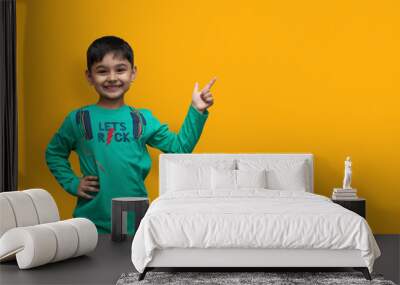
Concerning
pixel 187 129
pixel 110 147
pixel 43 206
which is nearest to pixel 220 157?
pixel 187 129

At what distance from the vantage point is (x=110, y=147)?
711 centimetres

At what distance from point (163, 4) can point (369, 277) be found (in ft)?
12.5

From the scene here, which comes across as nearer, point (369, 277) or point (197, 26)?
point (369, 277)

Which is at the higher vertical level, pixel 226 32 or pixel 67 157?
pixel 226 32

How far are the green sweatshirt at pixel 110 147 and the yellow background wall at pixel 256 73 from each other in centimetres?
12

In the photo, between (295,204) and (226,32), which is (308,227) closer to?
(295,204)

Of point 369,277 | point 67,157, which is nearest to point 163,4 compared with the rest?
point 67,157

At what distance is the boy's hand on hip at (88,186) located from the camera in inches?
280

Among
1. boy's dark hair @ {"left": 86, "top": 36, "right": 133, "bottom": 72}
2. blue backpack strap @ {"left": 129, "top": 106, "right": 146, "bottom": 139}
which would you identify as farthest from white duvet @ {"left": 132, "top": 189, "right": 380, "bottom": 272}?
boy's dark hair @ {"left": 86, "top": 36, "right": 133, "bottom": 72}

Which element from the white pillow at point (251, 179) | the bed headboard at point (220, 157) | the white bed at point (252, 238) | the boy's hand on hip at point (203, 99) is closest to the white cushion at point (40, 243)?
the white bed at point (252, 238)

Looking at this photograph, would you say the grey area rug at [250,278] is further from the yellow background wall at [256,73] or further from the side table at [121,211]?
the yellow background wall at [256,73]

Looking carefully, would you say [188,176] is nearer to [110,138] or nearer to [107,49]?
[110,138]

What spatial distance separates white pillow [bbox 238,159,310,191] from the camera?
671cm

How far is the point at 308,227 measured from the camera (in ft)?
15.9
